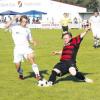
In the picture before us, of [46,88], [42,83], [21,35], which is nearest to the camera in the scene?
[46,88]

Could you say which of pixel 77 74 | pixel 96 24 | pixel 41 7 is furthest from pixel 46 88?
pixel 41 7

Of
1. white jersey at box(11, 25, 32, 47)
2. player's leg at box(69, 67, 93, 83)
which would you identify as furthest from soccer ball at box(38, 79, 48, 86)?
white jersey at box(11, 25, 32, 47)

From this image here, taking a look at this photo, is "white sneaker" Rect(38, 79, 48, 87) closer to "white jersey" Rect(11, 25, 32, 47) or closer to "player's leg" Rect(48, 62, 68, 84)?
"player's leg" Rect(48, 62, 68, 84)

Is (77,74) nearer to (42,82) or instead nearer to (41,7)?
(42,82)

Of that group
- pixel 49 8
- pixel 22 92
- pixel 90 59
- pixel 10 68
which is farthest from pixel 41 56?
pixel 49 8

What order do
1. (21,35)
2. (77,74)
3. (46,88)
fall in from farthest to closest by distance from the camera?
(21,35) → (77,74) → (46,88)

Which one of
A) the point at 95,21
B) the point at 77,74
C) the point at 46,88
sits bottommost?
the point at 46,88

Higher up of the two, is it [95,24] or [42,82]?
[95,24]

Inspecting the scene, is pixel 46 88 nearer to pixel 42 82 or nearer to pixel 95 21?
pixel 42 82

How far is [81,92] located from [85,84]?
Result: 1.21 meters

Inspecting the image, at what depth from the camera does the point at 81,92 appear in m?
11.8

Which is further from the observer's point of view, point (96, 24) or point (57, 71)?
point (96, 24)

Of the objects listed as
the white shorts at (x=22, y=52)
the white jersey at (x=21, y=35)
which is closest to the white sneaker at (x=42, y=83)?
the white shorts at (x=22, y=52)

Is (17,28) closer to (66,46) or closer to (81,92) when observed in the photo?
(66,46)
